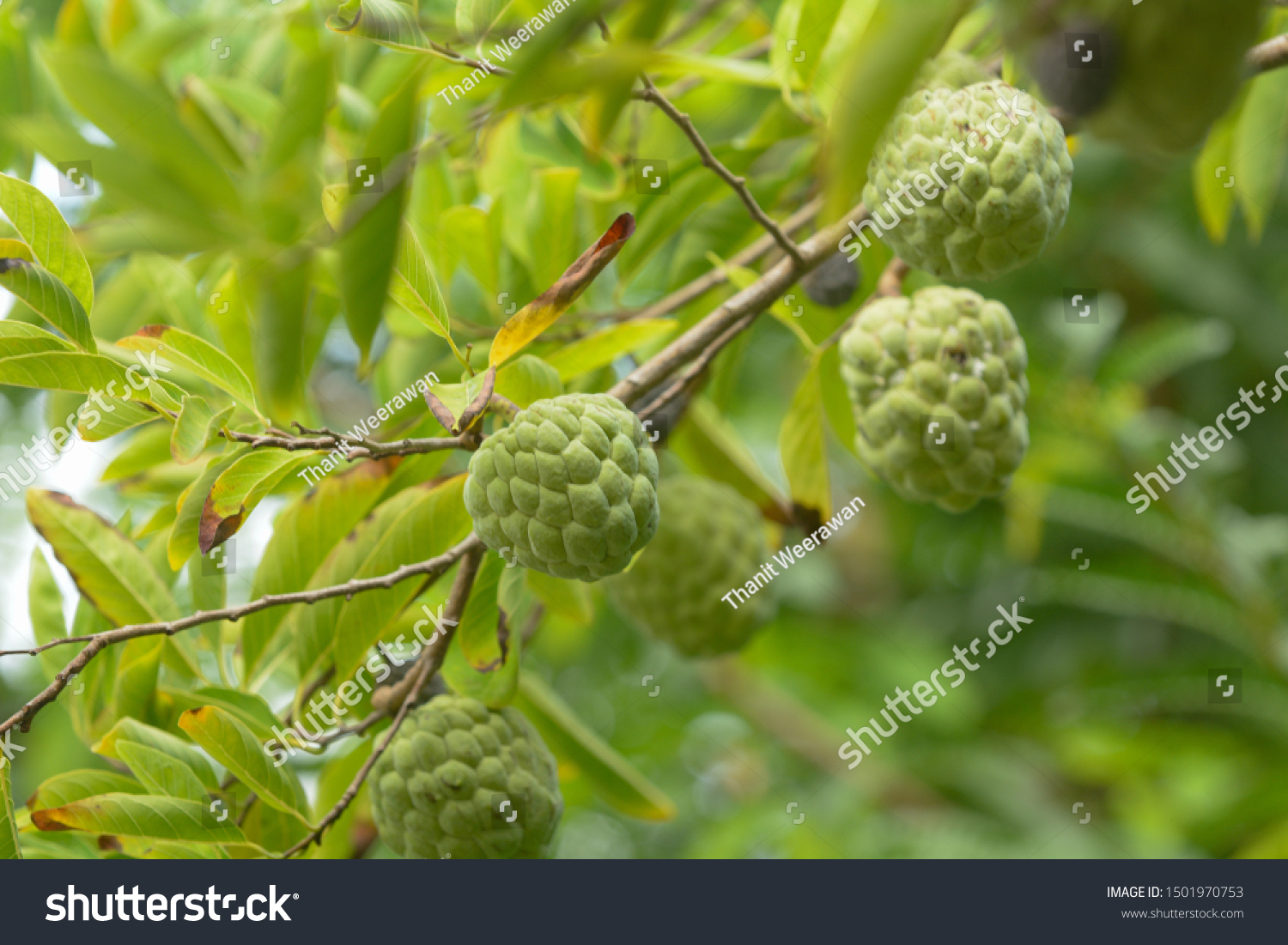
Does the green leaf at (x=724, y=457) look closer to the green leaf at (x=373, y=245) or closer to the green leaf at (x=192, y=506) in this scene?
the green leaf at (x=192, y=506)

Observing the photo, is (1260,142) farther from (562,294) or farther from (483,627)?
(483,627)

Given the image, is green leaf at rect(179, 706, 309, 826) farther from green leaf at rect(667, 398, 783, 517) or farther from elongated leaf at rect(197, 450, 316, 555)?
green leaf at rect(667, 398, 783, 517)

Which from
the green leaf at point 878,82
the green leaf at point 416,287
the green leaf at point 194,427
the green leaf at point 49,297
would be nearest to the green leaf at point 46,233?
the green leaf at point 49,297

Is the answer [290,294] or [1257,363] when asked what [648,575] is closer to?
[290,294]

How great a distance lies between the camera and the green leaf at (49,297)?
967 millimetres

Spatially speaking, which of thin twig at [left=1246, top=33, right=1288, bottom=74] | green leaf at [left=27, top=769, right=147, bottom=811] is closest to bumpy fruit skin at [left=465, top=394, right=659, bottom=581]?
green leaf at [left=27, top=769, right=147, bottom=811]

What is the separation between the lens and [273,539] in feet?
4.39

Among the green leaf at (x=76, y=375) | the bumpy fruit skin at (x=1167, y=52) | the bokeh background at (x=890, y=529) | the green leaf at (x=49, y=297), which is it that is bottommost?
the bokeh background at (x=890, y=529)

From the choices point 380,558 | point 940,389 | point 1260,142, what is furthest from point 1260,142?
point 380,558

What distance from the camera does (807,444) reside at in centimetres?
149

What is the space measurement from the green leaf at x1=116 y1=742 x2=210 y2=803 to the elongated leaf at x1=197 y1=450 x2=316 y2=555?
0.98ft

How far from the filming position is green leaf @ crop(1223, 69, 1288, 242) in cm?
148

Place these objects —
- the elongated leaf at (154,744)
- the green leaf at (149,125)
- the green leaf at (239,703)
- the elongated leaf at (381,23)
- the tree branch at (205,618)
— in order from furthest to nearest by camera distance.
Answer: the green leaf at (239,703) → the elongated leaf at (154,744) → the tree branch at (205,618) → the elongated leaf at (381,23) → the green leaf at (149,125)

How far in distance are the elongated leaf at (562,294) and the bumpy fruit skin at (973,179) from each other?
35 cm
